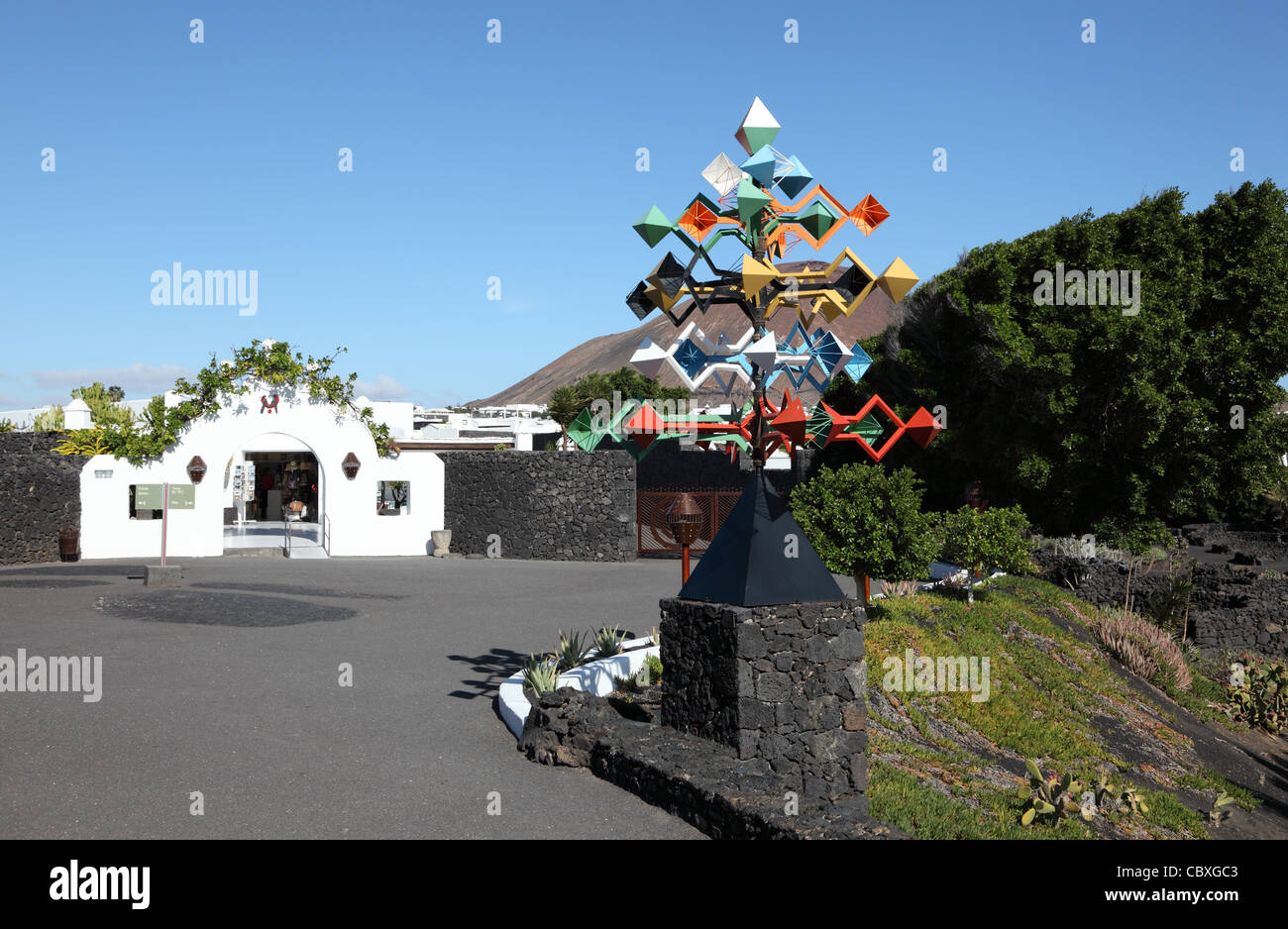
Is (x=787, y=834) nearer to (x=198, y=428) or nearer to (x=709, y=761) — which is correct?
(x=709, y=761)

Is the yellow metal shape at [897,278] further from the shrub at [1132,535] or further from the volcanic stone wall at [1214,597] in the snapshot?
the shrub at [1132,535]

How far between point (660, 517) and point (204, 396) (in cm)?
1280

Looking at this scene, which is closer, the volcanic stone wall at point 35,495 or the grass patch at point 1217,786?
the grass patch at point 1217,786

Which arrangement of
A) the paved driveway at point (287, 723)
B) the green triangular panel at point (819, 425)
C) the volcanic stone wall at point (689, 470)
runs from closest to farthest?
the paved driveway at point (287, 723), the green triangular panel at point (819, 425), the volcanic stone wall at point (689, 470)

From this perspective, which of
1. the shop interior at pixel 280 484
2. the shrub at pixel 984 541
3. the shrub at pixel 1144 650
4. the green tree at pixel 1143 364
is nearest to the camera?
the shrub at pixel 1144 650

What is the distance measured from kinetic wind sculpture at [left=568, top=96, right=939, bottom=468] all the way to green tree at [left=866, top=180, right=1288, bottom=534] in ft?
51.3

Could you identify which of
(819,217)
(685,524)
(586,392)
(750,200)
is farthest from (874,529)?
(586,392)

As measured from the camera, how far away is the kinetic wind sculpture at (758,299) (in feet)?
25.0

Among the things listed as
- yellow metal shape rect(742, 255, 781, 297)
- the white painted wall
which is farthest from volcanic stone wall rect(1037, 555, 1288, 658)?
the white painted wall

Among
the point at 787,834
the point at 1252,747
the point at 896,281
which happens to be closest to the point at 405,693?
the point at 787,834

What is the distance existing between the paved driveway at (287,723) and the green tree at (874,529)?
3.30m

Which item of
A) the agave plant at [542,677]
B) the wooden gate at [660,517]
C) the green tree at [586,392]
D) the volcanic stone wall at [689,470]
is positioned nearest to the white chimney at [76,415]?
the wooden gate at [660,517]

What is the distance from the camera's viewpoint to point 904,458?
1078 inches
